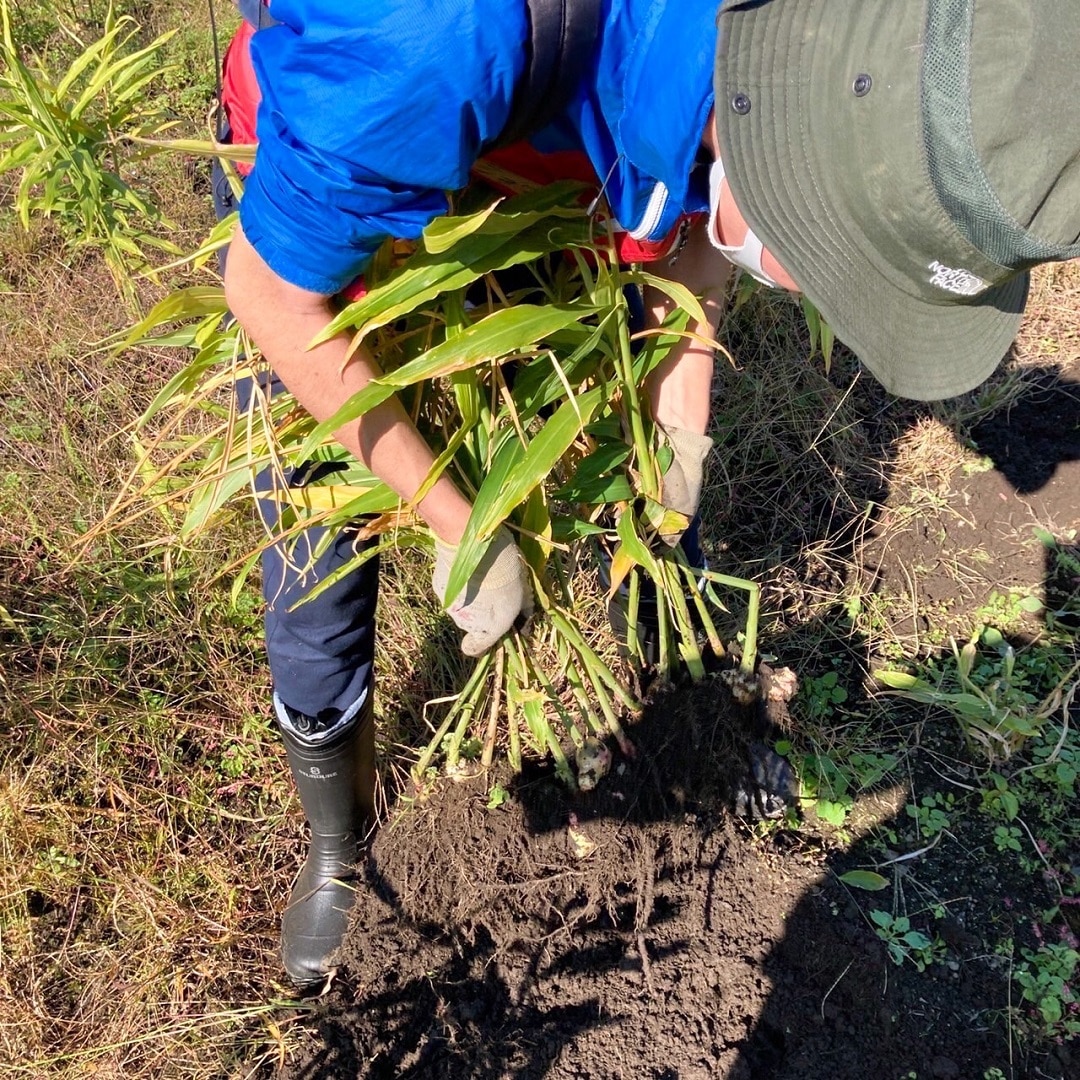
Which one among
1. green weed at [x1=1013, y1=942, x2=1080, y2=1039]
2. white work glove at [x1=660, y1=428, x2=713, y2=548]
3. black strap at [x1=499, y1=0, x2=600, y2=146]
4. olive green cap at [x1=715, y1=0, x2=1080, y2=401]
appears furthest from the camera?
green weed at [x1=1013, y1=942, x2=1080, y2=1039]

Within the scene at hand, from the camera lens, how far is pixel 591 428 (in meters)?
1.32

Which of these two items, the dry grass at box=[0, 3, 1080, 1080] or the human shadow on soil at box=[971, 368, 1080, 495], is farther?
the human shadow on soil at box=[971, 368, 1080, 495]

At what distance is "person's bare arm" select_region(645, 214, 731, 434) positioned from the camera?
4.35 ft

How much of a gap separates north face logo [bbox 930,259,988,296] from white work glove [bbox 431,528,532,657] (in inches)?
25.8

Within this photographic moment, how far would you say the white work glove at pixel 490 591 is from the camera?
1.27 m

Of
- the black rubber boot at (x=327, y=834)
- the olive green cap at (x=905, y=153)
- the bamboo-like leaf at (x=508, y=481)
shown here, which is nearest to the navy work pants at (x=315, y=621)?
the black rubber boot at (x=327, y=834)

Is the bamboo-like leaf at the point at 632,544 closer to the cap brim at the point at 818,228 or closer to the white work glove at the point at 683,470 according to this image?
the white work glove at the point at 683,470

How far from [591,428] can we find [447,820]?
74cm

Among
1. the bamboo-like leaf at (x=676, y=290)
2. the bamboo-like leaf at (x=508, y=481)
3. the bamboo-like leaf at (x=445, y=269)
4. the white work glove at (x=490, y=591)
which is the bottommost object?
the white work glove at (x=490, y=591)

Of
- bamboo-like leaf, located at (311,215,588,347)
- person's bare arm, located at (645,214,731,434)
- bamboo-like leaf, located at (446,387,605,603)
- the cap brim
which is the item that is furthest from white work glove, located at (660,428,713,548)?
the cap brim

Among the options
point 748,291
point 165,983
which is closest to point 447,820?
point 165,983

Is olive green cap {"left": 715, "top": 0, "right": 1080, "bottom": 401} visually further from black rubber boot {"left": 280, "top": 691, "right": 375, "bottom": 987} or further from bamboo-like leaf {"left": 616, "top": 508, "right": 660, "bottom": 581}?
black rubber boot {"left": 280, "top": 691, "right": 375, "bottom": 987}

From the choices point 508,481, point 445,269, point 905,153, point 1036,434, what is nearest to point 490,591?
point 508,481

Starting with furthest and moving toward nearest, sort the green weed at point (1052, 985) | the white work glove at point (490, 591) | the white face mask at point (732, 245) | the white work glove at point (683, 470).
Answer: the green weed at point (1052, 985) < the white work glove at point (683, 470) < the white work glove at point (490, 591) < the white face mask at point (732, 245)
